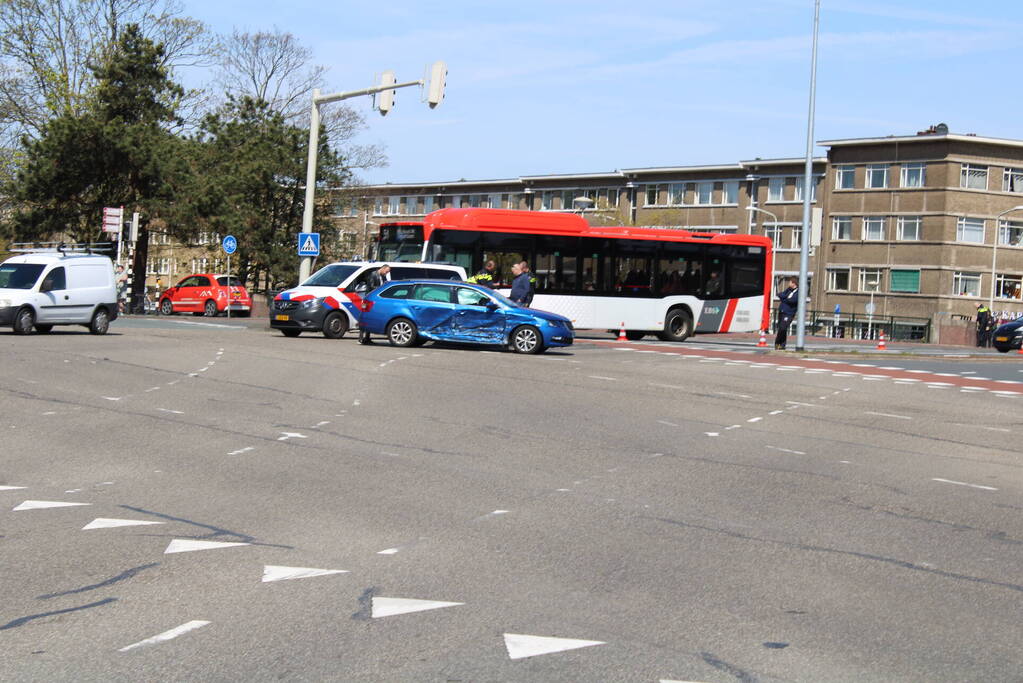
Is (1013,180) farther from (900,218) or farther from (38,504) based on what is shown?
(38,504)

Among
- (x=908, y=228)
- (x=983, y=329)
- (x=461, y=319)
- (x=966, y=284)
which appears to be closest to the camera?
(x=461, y=319)

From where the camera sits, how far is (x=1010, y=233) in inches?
2813

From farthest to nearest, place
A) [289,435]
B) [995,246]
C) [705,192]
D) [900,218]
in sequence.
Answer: [705,192] → [900,218] → [995,246] → [289,435]

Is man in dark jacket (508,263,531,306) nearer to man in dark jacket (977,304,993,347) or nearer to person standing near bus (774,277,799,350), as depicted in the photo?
person standing near bus (774,277,799,350)

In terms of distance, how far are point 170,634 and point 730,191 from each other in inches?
3078

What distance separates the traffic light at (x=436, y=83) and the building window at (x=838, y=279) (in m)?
53.6

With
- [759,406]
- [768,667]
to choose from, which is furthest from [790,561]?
[759,406]

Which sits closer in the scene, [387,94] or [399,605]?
[399,605]

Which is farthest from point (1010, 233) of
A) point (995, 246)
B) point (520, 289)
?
point (520, 289)

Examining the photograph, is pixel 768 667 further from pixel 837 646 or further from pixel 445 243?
pixel 445 243

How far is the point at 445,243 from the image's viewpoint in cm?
3259

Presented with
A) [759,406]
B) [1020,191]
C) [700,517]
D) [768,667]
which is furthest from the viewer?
[1020,191]

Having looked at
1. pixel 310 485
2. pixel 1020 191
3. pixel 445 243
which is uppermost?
pixel 1020 191

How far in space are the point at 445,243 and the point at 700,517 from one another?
81.9 feet
